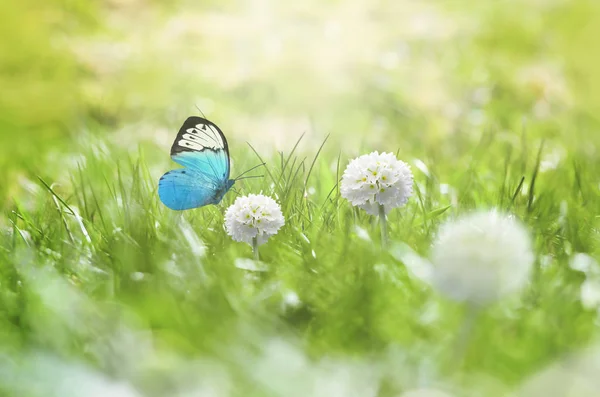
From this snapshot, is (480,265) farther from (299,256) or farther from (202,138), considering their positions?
(202,138)

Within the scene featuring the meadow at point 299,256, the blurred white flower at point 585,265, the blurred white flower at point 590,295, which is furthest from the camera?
the blurred white flower at point 585,265

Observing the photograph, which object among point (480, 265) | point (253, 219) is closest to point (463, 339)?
point (480, 265)

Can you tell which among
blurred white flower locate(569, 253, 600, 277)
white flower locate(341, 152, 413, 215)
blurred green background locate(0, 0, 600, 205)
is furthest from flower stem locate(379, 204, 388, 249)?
blurred green background locate(0, 0, 600, 205)

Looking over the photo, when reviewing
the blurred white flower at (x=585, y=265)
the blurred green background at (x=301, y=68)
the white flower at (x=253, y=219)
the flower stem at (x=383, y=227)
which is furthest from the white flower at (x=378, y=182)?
the blurred green background at (x=301, y=68)

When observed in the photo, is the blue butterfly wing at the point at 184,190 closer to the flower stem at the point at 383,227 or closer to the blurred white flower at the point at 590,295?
the flower stem at the point at 383,227

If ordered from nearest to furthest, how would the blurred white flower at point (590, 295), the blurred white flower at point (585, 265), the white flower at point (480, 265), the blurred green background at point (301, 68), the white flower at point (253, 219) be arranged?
the white flower at point (480, 265), the blurred white flower at point (590, 295), the blurred white flower at point (585, 265), the white flower at point (253, 219), the blurred green background at point (301, 68)
